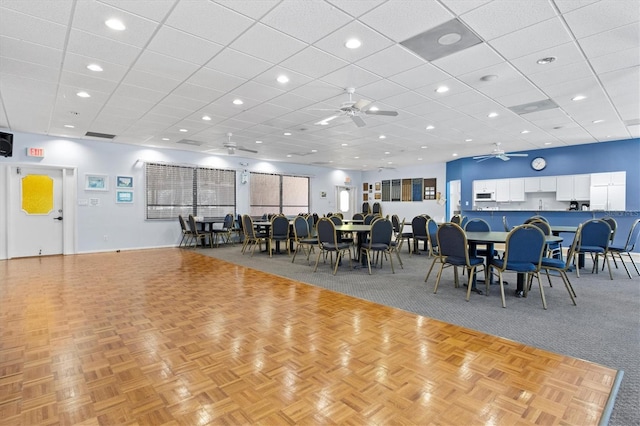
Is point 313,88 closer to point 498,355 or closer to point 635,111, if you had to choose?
point 498,355

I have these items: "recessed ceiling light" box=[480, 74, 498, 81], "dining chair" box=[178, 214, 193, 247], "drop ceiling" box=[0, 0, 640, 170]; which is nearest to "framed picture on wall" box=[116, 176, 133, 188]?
"dining chair" box=[178, 214, 193, 247]

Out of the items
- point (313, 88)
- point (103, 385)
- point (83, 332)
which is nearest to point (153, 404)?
point (103, 385)

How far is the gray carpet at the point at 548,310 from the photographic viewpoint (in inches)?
103

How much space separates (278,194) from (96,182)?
230 inches

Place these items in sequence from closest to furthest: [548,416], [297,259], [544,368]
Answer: [548,416], [544,368], [297,259]

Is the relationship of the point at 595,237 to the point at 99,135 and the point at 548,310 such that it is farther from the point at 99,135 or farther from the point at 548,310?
the point at 99,135

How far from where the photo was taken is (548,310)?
3.75 m

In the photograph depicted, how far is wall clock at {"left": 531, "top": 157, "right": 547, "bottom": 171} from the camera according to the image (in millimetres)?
9719

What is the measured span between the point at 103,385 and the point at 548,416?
2733mm

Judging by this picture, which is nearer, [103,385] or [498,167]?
[103,385]

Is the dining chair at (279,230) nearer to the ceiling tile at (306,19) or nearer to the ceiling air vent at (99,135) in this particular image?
the ceiling air vent at (99,135)

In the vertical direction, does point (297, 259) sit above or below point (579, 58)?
below

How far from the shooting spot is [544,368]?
7.86ft

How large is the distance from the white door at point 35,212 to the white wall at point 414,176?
11.3 meters
